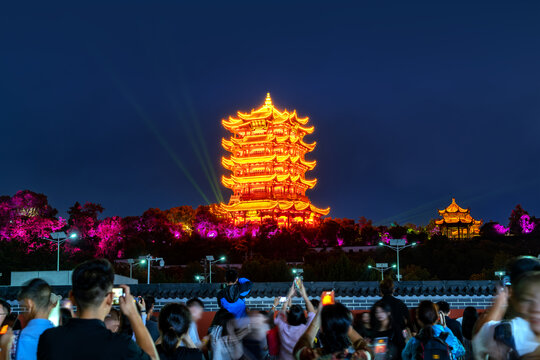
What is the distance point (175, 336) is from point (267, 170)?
68.0 meters

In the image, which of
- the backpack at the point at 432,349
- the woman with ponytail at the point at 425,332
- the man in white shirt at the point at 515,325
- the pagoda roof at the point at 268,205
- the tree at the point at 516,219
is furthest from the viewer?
the tree at the point at 516,219

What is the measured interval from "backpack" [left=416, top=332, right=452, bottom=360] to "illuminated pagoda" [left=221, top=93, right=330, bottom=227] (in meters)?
62.3

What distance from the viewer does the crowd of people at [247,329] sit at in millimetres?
3559

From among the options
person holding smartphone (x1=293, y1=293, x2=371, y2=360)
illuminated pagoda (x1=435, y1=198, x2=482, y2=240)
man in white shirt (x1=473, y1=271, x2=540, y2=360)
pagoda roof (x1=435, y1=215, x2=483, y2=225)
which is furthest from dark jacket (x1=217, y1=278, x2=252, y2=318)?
pagoda roof (x1=435, y1=215, x2=483, y2=225)

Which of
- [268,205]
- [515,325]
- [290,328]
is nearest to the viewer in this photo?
[515,325]

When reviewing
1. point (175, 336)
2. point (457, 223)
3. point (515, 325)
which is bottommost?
point (175, 336)

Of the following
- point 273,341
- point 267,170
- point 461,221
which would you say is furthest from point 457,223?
point 273,341

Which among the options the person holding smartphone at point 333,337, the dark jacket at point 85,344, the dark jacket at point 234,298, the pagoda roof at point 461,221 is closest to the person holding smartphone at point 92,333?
the dark jacket at point 85,344

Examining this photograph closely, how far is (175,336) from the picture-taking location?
4.53m

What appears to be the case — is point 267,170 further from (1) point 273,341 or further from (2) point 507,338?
(2) point 507,338

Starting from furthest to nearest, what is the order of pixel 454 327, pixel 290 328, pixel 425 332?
pixel 454 327, pixel 425 332, pixel 290 328

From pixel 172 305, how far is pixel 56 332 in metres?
1.16

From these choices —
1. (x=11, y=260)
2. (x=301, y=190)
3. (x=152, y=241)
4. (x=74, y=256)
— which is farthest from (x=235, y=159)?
(x=11, y=260)

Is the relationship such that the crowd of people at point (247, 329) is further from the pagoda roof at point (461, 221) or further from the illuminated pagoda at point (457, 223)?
the pagoda roof at point (461, 221)
